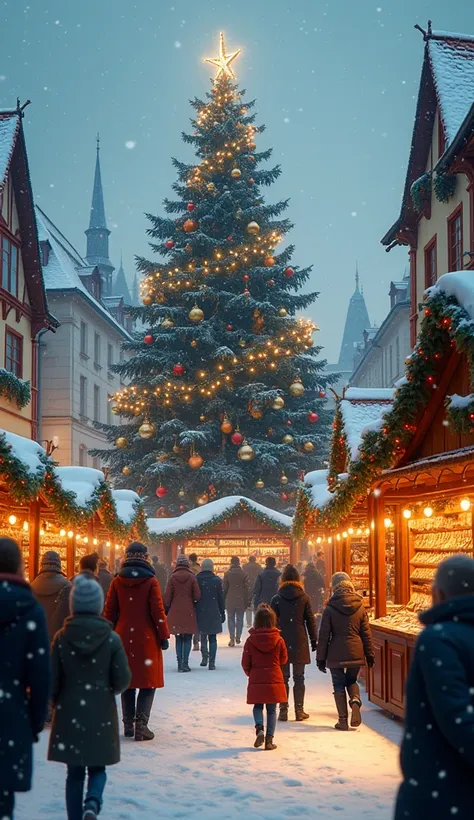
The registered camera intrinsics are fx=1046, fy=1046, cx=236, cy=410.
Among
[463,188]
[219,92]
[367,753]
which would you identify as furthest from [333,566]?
[219,92]

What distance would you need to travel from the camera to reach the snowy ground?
804cm

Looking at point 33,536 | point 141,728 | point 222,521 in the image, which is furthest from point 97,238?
point 141,728

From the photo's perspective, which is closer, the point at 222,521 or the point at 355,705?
the point at 355,705

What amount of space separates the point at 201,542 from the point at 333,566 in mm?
9776

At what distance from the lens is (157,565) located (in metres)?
24.8

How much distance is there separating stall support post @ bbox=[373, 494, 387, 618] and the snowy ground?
135cm

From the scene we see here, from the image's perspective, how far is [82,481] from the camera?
1769 cm

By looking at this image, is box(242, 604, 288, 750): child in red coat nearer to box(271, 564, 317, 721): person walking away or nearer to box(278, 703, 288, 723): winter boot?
box(271, 564, 317, 721): person walking away

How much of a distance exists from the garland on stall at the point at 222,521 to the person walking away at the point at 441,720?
83.2 feet

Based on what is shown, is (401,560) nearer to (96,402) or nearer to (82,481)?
(82,481)

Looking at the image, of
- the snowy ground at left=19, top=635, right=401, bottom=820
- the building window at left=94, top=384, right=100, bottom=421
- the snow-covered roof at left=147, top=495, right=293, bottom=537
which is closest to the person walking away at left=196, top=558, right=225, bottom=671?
the snowy ground at left=19, top=635, right=401, bottom=820

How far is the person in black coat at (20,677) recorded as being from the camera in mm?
5363

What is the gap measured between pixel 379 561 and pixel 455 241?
9460 mm

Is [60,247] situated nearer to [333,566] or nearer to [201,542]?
[201,542]
